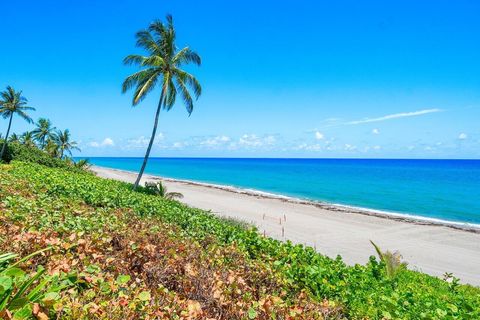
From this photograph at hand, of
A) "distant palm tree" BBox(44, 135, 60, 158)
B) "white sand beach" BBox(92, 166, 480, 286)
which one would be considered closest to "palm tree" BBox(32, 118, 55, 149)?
"distant palm tree" BBox(44, 135, 60, 158)

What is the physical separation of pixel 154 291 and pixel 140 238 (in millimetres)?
1808

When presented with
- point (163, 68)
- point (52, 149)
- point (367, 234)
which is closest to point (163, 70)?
point (163, 68)

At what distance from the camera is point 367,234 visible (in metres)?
21.0

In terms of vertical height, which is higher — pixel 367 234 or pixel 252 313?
pixel 252 313

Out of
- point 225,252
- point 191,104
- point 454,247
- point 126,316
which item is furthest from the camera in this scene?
point 191,104

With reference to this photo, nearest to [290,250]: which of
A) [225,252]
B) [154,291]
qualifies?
[225,252]

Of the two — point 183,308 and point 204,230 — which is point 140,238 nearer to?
point 183,308

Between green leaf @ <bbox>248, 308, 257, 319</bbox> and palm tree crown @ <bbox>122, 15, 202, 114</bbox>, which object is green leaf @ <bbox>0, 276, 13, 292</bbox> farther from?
palm tree crown @ <bbox>122, 15, 202, 114</bbox>

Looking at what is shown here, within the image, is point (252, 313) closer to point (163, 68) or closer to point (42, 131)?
point (163, 68)

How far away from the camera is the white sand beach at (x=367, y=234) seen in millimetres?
15375

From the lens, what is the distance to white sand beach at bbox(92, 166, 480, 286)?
50.4 ft

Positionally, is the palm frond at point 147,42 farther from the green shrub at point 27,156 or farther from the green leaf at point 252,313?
the green leaf at point 252,313

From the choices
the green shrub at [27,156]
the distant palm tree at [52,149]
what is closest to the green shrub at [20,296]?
the green shrub at [27,156]

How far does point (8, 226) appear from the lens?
14.6 ft
